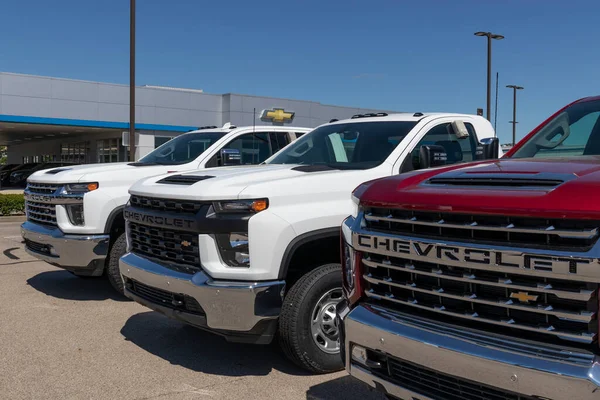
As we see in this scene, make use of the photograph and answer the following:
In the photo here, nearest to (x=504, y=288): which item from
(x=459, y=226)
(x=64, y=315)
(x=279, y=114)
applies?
(x=459, y=226)

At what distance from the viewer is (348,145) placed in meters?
5.75

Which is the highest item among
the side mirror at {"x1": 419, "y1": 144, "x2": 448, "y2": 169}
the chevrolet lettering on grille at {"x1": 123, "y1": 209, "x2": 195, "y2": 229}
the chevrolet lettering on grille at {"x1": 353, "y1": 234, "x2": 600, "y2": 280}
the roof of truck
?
the roof of truck

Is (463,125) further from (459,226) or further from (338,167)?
(459,226)

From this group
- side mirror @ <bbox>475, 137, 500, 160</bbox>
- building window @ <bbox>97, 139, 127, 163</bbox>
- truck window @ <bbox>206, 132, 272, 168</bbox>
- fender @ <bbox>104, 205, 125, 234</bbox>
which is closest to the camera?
side mirror @ <bbox>475, 137, 500, 160</bbox>

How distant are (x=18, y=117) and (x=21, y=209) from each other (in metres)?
13.0

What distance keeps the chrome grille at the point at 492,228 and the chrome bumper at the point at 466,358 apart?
1.24ft

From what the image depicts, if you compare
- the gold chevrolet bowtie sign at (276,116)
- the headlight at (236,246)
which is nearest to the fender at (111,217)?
the headlight at (236,246)

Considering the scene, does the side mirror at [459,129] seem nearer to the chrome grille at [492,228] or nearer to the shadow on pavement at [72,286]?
the chrome grille at [492,228]

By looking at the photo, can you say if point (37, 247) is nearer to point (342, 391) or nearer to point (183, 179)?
point (183, 179)

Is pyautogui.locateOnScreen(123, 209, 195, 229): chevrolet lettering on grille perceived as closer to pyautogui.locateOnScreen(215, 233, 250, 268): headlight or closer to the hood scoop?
pyautogui.locateOnScreen(215, 233, 250, 268): headlight

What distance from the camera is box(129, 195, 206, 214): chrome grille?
4.34m

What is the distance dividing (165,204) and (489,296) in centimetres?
284

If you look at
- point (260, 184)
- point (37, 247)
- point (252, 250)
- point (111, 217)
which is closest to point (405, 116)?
point (260, 184)

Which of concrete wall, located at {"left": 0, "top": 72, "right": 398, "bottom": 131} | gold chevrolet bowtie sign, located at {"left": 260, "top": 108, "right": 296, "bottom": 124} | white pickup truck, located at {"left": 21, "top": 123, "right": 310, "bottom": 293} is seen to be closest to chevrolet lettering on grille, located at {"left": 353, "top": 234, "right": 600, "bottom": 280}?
white pickup truck, located at {"left": 21, "top": 123, "right": 310, "bottom": 293}
